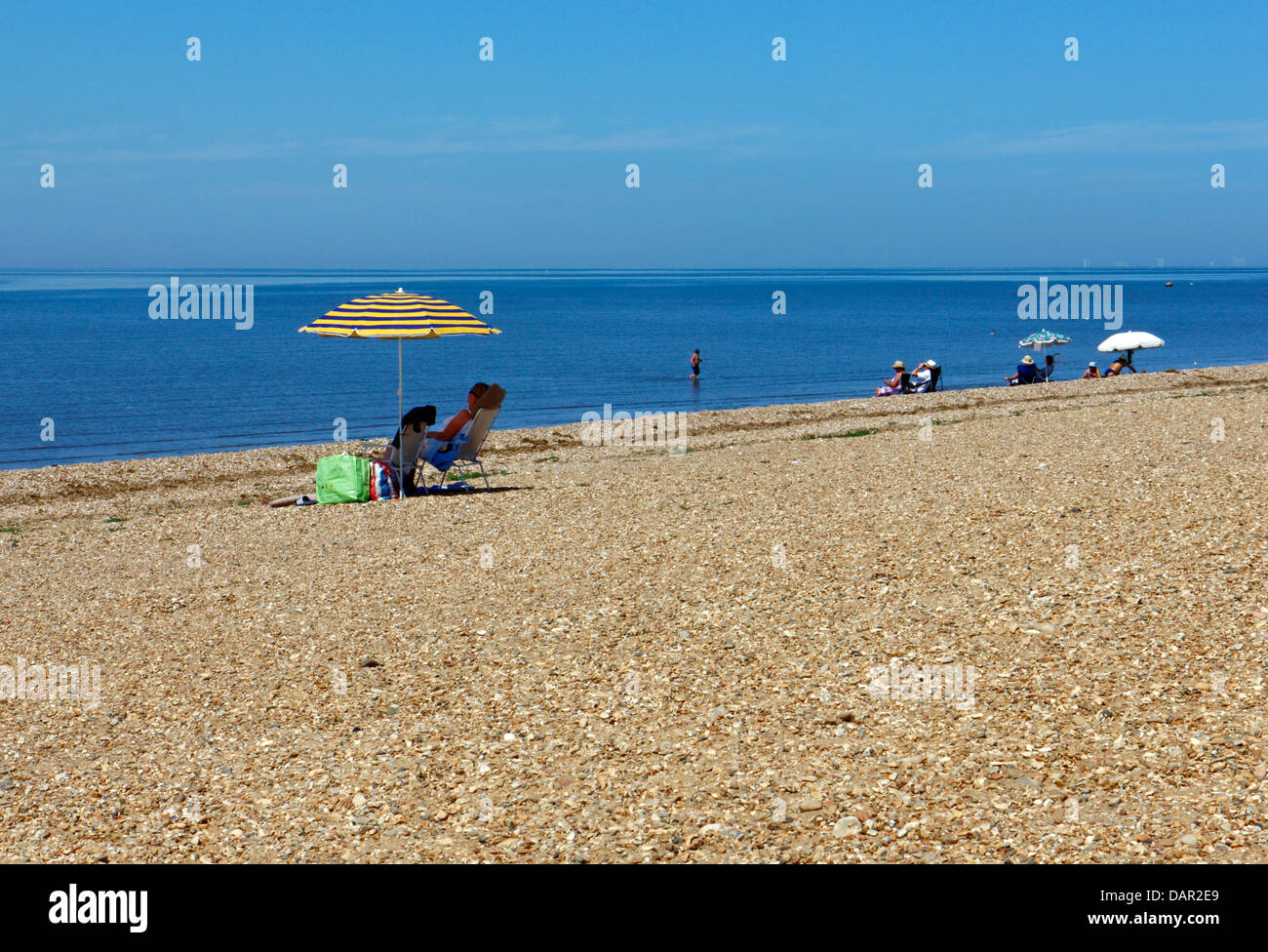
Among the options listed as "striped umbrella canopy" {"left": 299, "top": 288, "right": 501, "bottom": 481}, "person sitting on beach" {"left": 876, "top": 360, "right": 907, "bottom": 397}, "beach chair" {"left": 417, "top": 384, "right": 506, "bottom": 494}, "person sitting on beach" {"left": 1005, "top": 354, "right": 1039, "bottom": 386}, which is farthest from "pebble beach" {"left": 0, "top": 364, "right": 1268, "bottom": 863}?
"person sitting on beach" {"left": 1005, "top": 354, "right": 1039, "bottom": 386}

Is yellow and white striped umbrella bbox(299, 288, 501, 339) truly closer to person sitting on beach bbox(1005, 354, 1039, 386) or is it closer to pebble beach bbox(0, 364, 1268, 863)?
pebble beach bbox(0, 364, 1268, 863)

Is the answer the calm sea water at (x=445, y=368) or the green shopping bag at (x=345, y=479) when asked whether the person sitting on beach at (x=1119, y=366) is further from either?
the green shopping bag at (x=345, y=479)

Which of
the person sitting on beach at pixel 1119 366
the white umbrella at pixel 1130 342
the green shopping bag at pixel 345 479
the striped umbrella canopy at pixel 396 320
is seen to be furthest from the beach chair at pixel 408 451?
the white umbrella at pixel 1130 342

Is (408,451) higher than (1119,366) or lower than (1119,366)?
lower

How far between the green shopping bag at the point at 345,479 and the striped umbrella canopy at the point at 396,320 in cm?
138

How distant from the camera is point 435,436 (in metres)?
14.3

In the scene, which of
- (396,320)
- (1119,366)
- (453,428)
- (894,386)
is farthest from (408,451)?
(1119,366)

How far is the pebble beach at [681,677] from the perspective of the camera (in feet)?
16.3

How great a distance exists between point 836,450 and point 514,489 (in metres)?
4.53

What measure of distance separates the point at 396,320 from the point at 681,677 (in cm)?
766

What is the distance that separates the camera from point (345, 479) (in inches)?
548

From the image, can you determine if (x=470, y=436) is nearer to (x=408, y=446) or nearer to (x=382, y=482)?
(x=408, y=446)

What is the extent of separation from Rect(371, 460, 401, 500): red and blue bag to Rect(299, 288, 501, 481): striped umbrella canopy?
129 centimetres

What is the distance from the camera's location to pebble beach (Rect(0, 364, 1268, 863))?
495cm
